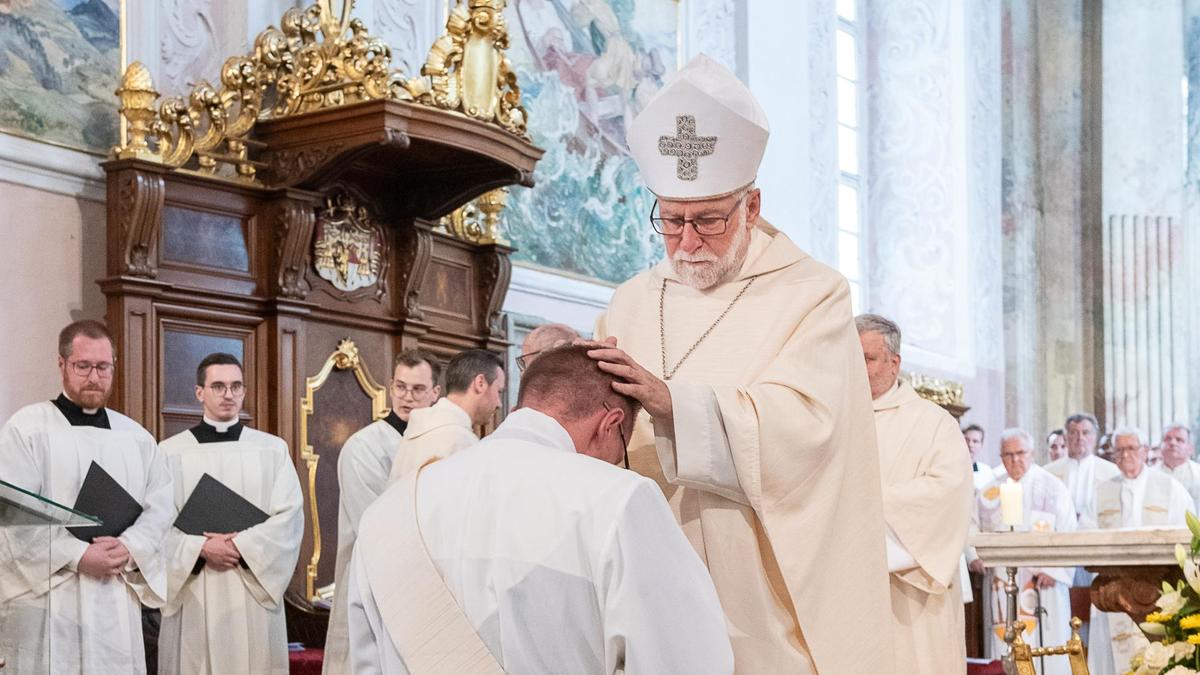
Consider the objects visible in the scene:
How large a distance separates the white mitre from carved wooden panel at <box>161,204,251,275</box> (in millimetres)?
4083

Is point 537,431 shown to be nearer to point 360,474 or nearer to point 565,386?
point 565,386

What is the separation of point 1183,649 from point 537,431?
1.31 metres

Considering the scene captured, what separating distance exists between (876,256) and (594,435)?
14416 mm

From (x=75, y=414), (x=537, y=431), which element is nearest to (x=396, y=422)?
(x=75, y=414)

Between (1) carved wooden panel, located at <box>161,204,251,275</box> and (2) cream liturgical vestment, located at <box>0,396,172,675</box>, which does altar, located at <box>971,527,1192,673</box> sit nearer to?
(2) cream liturgical vestment, located at <box>0,396,172,675</box>

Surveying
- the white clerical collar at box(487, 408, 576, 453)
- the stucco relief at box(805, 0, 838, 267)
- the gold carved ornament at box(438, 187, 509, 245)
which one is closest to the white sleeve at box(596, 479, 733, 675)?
the white clerical collar at box(487, 408, 576, 453)

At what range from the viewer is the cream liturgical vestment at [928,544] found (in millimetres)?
5098

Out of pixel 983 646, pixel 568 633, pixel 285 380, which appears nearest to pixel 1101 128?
pixel 983 646

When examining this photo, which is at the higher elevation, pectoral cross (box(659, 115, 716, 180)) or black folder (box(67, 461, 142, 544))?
pectoral cross (box(659, 115, 716, 180))

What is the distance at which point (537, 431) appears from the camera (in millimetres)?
2812

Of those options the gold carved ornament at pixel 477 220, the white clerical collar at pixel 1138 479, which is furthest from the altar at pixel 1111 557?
the white clerical collar at pixel 1138 479

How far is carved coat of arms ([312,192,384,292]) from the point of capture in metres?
8.38

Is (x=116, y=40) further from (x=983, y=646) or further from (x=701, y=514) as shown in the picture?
(x=983, y=646)

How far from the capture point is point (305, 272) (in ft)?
27.1
